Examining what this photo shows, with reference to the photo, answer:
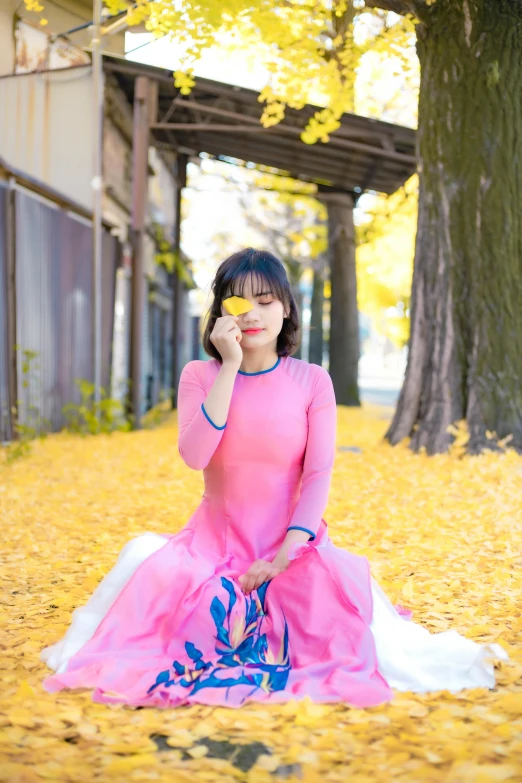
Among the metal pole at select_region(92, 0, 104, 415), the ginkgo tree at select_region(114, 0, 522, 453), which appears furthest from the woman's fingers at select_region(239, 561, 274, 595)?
the metal pole at select_region(92, 0, 104, 415)

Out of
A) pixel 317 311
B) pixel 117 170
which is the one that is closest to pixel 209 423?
pixel 117 170

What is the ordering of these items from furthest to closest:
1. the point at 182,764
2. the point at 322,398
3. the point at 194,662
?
the point at 322,398, the point at 194,662, the point at 182,764

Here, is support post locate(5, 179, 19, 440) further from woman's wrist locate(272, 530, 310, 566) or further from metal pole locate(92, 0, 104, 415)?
woman's wrist locate(272, 530, 310, 566)

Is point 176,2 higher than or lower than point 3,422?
higher

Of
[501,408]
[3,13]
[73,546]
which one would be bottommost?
[73,546]

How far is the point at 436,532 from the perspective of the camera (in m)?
4.79

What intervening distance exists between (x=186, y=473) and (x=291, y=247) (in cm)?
1649

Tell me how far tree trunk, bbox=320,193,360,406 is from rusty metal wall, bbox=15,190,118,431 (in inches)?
222

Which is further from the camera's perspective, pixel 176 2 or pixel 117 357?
pixel 117 357

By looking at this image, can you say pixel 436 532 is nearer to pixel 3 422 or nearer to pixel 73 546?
pixel 73 546

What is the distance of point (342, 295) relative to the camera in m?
15.9

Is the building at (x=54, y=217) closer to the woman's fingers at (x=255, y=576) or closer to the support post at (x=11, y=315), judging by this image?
the support post at (x=11, y=315)

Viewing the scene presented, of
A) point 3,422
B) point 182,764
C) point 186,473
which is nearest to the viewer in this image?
point 182,764

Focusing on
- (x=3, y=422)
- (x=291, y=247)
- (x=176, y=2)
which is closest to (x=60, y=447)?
(x=3, y=422)
